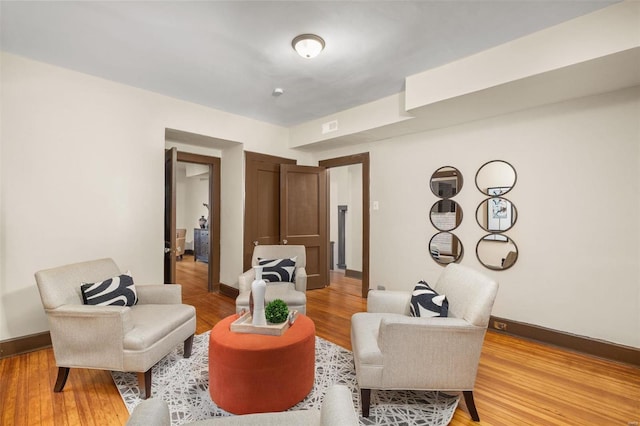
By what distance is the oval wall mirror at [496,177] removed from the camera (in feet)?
10.6

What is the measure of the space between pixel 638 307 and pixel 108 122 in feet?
18.0

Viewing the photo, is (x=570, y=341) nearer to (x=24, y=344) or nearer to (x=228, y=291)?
(x=228, y=291)

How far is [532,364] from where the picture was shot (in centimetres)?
254

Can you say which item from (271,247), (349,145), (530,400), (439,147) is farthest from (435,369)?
(349,145)

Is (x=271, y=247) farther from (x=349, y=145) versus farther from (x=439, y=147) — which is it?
(x=439, y=147)

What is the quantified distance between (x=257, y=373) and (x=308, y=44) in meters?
2.50

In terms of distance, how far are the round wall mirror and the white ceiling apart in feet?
5.29

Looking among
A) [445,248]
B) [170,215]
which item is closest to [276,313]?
[170,215]

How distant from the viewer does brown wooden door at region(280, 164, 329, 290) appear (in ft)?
15.8

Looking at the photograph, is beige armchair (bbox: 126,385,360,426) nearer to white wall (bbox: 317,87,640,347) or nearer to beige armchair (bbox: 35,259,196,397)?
beige armchair (bbox: 35,259,196,397)

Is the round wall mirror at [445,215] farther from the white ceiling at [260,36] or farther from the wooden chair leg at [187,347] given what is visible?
the wooden chair leg at [187,347]

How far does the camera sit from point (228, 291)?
461 cm

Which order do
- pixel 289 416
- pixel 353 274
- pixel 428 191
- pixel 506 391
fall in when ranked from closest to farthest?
pixel 289 416 → pixel 506 391 → pixel 428 191 → pixel 353 274

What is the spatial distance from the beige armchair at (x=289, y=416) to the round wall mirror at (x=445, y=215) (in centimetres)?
311
